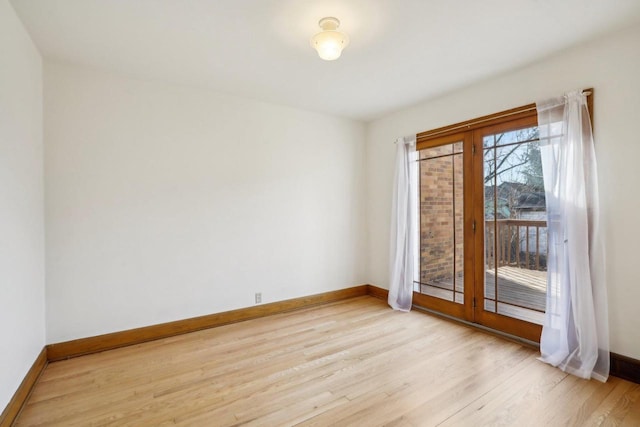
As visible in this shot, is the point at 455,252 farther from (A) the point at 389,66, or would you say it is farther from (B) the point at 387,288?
(A) the point at 389,66

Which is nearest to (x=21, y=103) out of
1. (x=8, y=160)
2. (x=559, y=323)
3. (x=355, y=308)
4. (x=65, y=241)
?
(x=8, y=160)

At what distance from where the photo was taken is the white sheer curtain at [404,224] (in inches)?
152

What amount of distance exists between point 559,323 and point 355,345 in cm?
173

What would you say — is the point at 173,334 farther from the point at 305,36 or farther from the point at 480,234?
the point at 480,234

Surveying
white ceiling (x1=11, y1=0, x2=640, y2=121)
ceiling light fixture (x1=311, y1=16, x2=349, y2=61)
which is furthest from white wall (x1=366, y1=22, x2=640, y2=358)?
ceiling light fixture (x1=311, y1=16, x2=349, y2=61)

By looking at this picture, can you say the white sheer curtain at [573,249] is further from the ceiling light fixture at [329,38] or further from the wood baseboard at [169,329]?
the wood baseboard at [169,329]

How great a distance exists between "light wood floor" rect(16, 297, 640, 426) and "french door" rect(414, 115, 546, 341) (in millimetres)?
403

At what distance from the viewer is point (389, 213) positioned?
4.31 m

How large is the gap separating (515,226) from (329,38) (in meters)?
2.47

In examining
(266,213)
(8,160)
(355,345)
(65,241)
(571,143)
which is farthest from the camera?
(266,213)

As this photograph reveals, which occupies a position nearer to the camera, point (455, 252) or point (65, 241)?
point (65, 241)

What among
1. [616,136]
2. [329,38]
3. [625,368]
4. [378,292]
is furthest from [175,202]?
[625,368]

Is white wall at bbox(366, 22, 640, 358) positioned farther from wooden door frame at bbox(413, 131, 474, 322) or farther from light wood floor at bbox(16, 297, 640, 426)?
wooden door frame at bbox(413, 131, 474, 322)

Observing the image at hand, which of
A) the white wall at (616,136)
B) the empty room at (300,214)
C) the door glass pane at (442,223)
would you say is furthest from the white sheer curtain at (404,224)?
the white wall at (616,136)
